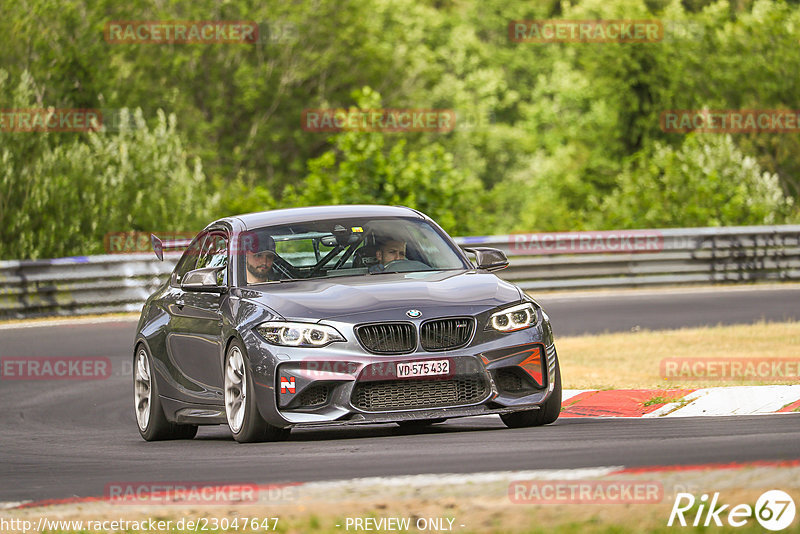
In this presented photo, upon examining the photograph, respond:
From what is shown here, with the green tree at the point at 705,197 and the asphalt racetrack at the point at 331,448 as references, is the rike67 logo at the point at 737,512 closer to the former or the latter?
the asphalt racetrack at the point at 331,448

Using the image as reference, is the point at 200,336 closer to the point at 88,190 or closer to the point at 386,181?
the point at 88,190

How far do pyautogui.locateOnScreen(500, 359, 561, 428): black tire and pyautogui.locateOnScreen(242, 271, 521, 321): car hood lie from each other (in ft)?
2.13

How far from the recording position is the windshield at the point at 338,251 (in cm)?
1019

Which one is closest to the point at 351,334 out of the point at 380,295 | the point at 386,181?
the point at 380,295

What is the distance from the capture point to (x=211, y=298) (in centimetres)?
1032

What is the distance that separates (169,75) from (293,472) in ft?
168

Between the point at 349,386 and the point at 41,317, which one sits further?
the point at 41,317

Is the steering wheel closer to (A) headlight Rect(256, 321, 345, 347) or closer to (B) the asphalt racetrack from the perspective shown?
(B) the asphalt racetrack

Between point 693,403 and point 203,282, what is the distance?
11.8 feet

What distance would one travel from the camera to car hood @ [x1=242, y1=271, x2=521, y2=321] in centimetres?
916

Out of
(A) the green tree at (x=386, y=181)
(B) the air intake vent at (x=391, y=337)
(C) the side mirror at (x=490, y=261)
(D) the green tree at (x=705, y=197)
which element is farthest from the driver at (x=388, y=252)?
(D) the green tree at (x=705, y=197)

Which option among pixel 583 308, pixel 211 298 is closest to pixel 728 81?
pixel 583 308

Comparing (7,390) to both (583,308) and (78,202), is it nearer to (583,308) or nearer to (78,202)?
(583,308)

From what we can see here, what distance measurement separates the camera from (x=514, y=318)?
9414 mm
